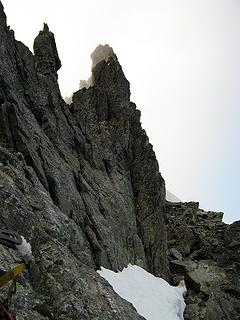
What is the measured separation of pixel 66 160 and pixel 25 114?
5494mm

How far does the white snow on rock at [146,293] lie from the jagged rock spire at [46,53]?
2528 cm

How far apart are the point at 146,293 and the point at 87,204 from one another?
8540 millimetres

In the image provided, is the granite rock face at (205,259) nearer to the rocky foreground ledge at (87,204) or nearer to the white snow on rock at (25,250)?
the rocky foreground ledge at (87,204)

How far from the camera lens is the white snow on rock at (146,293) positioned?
81.0ft

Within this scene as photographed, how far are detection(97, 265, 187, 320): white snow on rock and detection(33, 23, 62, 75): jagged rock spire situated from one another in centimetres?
2528

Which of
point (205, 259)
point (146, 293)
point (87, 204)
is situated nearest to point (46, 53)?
point (87, 204)

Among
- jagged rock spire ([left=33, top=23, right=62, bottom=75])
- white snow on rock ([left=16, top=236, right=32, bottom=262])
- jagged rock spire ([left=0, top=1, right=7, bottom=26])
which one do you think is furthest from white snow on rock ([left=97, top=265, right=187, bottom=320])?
jagged rock spire ([left=0, top=1, right=7, bottom=26])

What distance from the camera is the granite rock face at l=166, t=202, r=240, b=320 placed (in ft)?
105

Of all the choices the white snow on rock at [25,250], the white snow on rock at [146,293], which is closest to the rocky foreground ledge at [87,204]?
the white snow on rock at [25,250]

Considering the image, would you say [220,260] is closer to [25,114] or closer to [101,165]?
[101,165]

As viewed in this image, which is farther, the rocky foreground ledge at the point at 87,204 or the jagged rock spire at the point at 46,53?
the jagged rock spire at the point at 46,53

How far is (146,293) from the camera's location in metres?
27.0

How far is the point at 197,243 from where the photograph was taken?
52.4 meters

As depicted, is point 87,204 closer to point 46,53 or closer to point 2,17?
point 2,17
